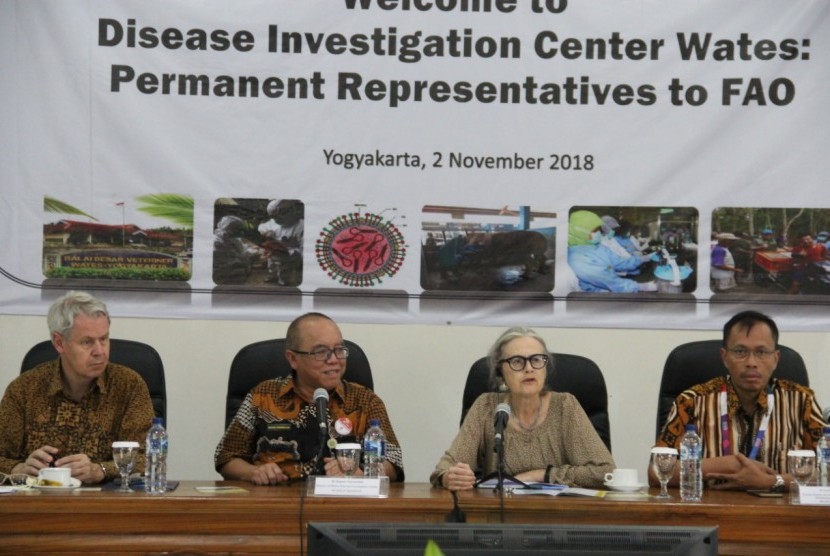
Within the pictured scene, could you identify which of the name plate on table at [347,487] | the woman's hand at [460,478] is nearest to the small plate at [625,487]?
the woman's hand at [460,478]

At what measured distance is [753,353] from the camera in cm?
370

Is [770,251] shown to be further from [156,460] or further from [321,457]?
[156,460]

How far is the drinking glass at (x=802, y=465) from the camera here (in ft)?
11.0

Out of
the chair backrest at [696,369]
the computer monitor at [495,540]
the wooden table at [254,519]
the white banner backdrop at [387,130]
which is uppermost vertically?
the white banner backdrop at [387,130]

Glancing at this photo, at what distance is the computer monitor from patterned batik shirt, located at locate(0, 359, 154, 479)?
6.52ft

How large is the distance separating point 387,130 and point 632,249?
1.01 metres

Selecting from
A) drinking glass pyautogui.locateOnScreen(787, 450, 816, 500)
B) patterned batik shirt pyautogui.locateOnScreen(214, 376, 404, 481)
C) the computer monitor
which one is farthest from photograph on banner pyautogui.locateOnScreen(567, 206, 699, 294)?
the computer monitor

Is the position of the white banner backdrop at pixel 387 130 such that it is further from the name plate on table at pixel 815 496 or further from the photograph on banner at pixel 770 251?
the name plate on table at pixel 815 496

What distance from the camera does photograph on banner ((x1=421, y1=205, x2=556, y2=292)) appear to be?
448 centimetres

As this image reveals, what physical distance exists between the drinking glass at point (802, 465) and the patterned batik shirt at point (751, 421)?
31cm

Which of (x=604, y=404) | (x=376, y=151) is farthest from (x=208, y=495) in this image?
(x=376, y=151)

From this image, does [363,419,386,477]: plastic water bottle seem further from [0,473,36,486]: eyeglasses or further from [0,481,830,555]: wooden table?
[0,473,36,486]: eyeglasses

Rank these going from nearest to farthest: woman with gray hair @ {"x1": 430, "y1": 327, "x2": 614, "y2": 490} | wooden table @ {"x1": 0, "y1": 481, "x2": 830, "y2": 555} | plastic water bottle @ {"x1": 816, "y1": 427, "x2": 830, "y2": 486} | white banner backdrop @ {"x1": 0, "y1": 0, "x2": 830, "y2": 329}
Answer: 1. wooden table @ {"x1": 0, "y1": 481, "x2": 830, "y2": 555}
2. plastic water bottle @ {"x1": 816, "y1": 427, "x2": 830, "y2": 486}
3. woman with gray hair @ {"x1": 430, "y1": 327, "x2": 614, "y2": 490}
4. white banner backdrop @ {"x1": 0, "y1": 0, "x2": 830, "y2": 329}

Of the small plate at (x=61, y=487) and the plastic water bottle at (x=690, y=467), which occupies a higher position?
the plastic water bottle at (x=690, y=467)
